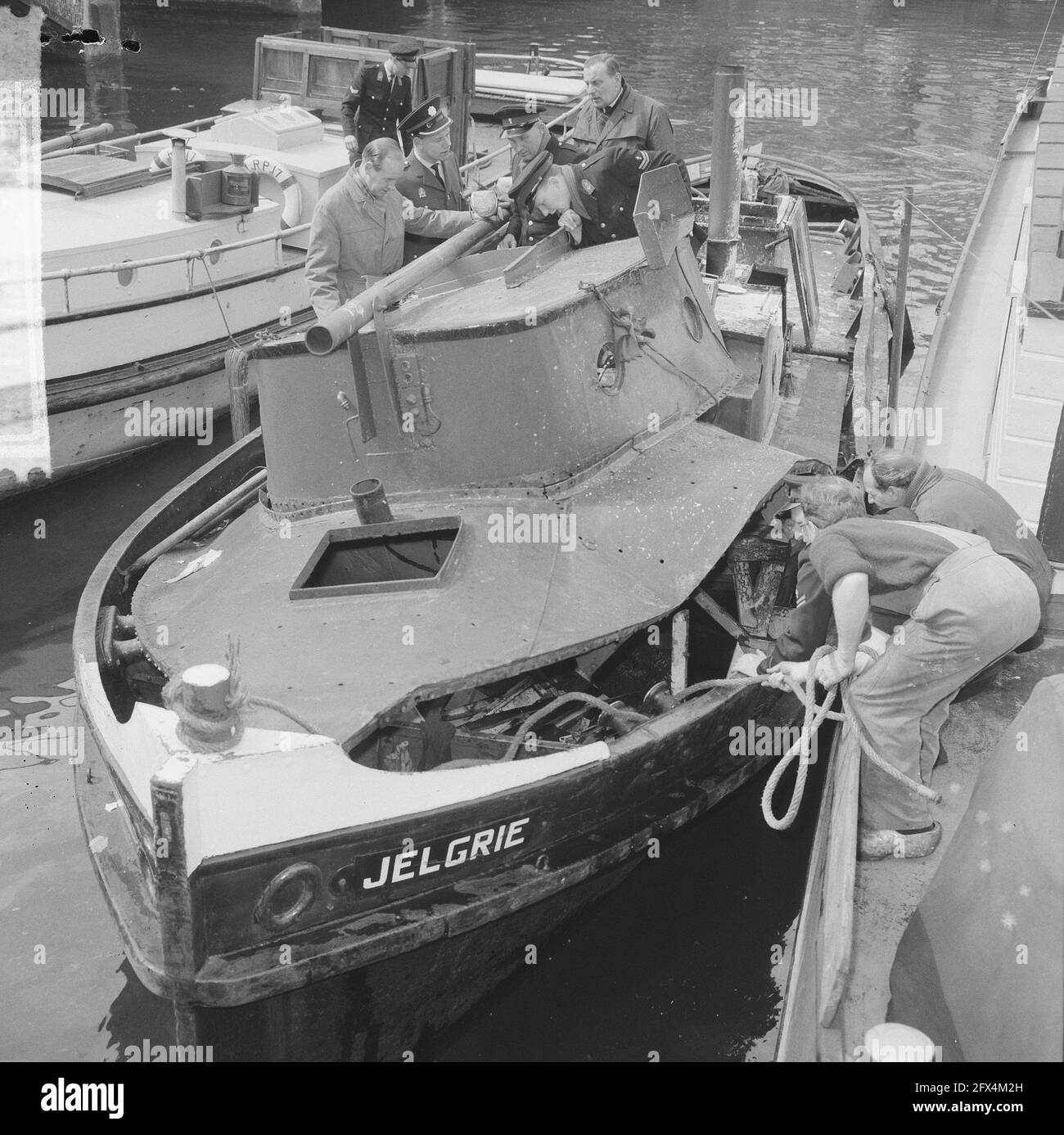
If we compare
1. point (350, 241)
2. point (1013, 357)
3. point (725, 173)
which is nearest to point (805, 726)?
point (350, 241)

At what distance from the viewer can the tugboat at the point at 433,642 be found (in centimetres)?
491

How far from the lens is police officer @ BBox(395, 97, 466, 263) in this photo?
8.65 meters

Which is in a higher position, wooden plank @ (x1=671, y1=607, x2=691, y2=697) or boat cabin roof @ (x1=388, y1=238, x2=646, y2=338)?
boat cabin roof @ (x1=388, y1=238, x2=646, y2=338)

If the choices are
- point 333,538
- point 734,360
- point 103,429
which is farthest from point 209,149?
point 333,538

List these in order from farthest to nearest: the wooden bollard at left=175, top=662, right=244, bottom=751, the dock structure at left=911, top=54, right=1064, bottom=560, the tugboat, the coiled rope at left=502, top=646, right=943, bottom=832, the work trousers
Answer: the dock structure at left=911, top=54, right=1064, bottom=560 → the coiled rope at left=502, top=646, right=943, bottom=832 → the work trousers → the tugboat → the wooden bollard at left=175, top=662, right=244, bottom=751

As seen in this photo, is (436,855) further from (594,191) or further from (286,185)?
(286,185)

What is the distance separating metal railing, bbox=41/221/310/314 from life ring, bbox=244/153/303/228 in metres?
0.30

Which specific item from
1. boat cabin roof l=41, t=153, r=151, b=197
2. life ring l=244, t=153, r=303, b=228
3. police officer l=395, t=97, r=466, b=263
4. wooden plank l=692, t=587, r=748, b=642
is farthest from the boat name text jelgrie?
life ring l=244, t=153, r=303, b=228

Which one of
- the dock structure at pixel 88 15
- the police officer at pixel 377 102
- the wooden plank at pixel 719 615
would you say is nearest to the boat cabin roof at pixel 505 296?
the wooden plank at pixel 719 615

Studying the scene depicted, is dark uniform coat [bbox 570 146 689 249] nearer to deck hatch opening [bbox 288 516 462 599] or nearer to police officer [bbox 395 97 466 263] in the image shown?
police officer [bbox 395 97 466 263]

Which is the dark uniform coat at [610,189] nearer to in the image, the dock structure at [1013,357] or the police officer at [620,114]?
the police officer at [620,114]

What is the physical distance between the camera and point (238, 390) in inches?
330

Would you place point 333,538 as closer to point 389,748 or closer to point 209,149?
point 389,748

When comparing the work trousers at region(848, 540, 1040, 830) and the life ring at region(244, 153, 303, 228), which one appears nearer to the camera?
the work trousers at region(848, 540, 1040, 830)
